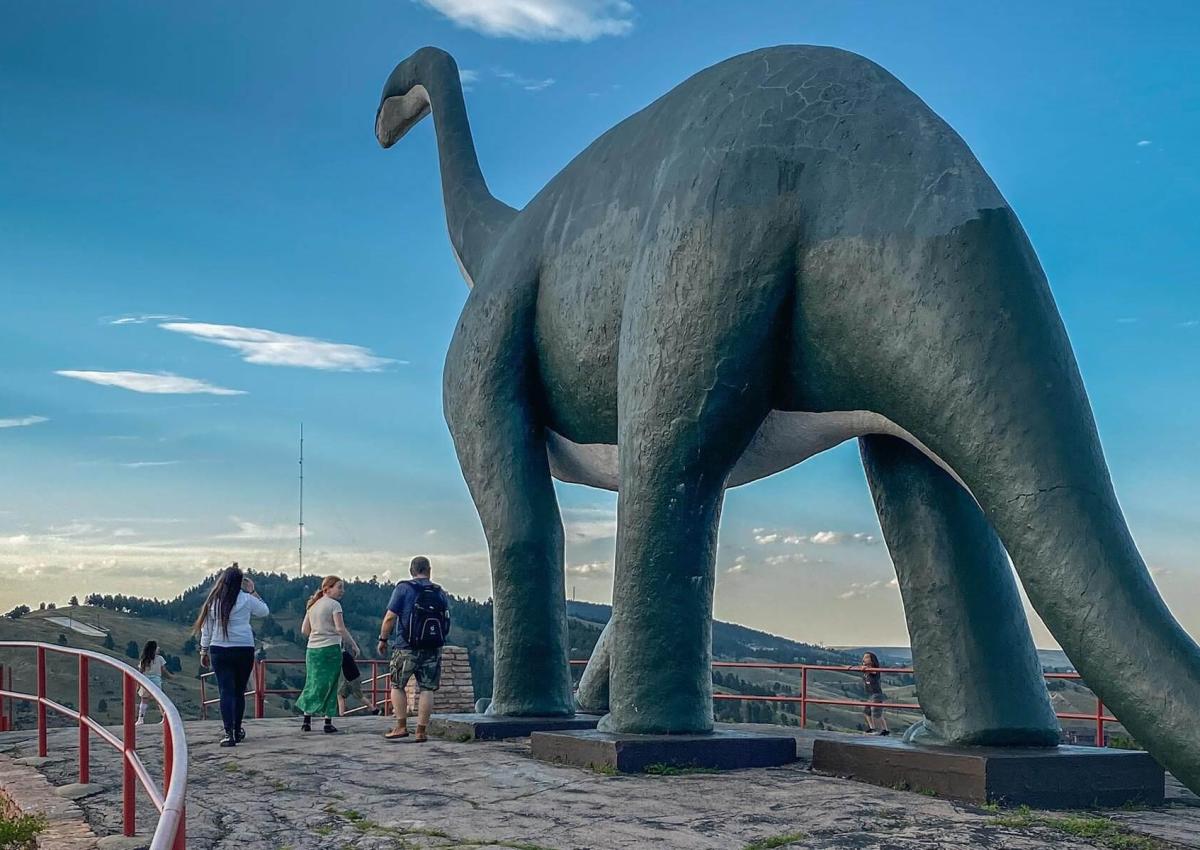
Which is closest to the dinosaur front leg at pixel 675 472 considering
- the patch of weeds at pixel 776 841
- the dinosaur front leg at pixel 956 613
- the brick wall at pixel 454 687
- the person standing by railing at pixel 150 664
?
the dinosaur front leg at pixel 956 613

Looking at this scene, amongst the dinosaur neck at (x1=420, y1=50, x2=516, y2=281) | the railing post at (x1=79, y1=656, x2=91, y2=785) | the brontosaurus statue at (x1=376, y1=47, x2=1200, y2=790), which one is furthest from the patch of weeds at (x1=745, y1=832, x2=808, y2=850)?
the dinosaur neck at (x1=420, y1=50, x2=516, y2=281)

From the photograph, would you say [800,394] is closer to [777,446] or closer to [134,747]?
[777,446]

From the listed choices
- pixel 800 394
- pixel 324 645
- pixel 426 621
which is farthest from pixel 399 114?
pixel 800 394

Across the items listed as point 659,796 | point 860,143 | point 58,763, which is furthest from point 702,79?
point 58,763

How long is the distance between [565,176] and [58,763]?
4901 mm

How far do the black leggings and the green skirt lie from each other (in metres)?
0.64

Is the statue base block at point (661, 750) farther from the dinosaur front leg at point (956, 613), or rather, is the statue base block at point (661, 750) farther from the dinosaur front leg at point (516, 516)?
the dinosaur front leg at point (516, 516)

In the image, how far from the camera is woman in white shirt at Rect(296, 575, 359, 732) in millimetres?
8992

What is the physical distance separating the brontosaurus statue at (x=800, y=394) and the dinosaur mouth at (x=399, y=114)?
3678 millimetres

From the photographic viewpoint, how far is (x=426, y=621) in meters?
8.23

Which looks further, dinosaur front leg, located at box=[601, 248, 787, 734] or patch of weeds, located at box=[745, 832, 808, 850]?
dinosaur front leg, located at box=[601, 248, 787, 734]

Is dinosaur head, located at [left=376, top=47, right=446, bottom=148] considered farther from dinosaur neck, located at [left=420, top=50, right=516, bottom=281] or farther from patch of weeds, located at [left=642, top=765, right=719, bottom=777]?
patch of weeds, located at [left=642, top=765, right=719, bottom=777]

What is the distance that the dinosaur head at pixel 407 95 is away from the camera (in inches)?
439

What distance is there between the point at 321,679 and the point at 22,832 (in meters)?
3.27
